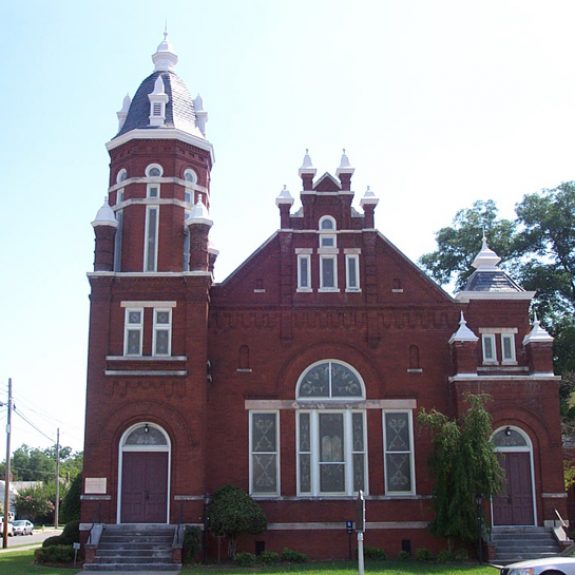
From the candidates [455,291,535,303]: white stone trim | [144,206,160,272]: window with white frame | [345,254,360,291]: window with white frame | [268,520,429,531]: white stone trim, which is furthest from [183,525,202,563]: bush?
[455,291,535,303]: white stone trim

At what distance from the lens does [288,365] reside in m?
27.2

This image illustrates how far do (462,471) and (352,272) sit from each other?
789 centimetres

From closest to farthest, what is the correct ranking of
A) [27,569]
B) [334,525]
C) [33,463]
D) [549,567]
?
[549,567]
[27,569]
[334,525]
[33,463]

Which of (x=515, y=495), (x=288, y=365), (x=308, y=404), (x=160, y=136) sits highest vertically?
(x=160, y=136)

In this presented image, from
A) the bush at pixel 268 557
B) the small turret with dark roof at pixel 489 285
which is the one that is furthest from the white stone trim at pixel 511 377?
the bush at pixel 268 557

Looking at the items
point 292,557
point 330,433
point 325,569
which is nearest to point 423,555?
point 325,569

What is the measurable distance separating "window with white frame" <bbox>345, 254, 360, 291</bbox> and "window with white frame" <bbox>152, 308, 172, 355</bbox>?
6154 mm

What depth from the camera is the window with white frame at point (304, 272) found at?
91.8ft

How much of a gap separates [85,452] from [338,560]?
26.9 ft

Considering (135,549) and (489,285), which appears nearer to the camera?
(135,549)

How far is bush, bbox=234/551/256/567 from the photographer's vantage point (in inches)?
919

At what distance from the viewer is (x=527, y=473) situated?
26.3 meters

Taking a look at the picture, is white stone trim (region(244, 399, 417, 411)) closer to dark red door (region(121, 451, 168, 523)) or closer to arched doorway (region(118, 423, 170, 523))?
arched doorway (region(118, 423, 170, 523))

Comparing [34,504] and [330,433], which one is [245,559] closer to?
[330,433]
